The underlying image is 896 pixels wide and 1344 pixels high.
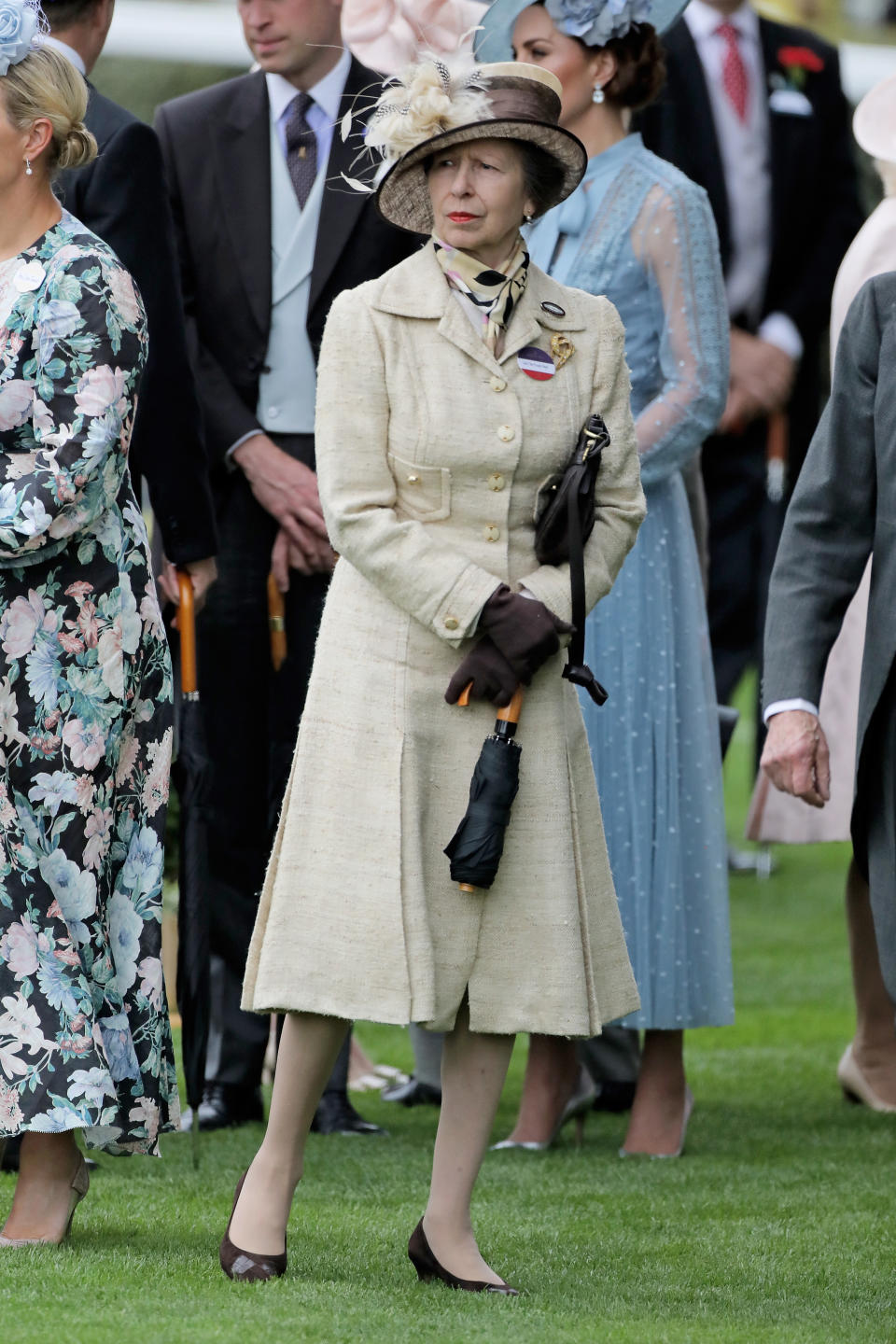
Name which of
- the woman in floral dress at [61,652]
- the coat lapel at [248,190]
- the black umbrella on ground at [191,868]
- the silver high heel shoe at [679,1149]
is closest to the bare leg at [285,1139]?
the woman in floral dress at [61,652]

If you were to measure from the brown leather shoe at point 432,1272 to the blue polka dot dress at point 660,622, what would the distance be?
1393mm

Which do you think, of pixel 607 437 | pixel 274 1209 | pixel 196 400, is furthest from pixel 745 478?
pixel 274 1209

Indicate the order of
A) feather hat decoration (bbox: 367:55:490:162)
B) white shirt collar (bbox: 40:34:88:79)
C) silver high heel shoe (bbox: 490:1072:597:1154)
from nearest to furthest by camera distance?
feather hat decoration (bbox: 367:55:490:162), white shirt collar (bbox: 40:34:88:79), silver high heel shoe (bbox: 490:1072:597:1154)

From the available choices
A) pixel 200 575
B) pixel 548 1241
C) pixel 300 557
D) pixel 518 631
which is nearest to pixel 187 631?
pixel 200 575

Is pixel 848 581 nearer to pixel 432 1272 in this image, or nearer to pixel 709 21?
pixel 432 1272

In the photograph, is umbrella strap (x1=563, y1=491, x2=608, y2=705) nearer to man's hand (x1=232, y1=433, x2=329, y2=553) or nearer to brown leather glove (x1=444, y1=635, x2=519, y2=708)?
brown leather glove (x1=444, y1=635, x2=519, y2=708)

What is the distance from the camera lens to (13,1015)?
4.02 m

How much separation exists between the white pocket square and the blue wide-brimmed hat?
2.32 meters

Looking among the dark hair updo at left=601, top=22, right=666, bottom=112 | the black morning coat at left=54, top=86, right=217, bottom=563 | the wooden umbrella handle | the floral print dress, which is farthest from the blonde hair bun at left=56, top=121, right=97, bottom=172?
the dark hair updo at left=601, top=22, right=666, bottom=112

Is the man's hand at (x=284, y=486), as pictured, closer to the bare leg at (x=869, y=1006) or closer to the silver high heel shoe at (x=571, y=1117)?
the silver high heel shoe at (x=571, y=1117)

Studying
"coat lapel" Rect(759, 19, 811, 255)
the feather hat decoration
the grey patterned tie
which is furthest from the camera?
"coat lapel" Rect(759, 19, 811, 255)

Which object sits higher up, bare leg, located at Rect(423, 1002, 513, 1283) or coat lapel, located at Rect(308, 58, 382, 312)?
coat lapel, located at Rect(308, 58, 382, 312)

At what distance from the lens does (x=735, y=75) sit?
7711mm

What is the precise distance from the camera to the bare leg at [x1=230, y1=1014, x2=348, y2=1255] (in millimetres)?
3869
